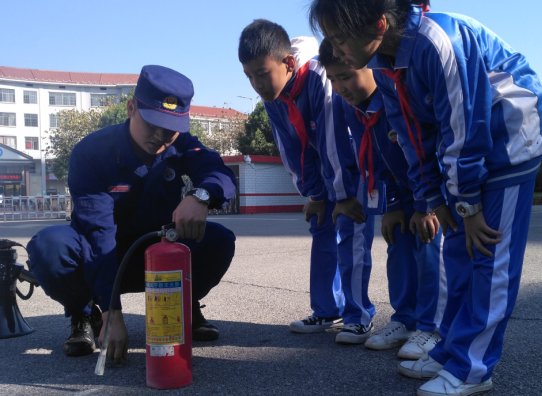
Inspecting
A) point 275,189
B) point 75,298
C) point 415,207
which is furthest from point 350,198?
point 275,189

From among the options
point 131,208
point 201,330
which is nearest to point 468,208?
point 201,330

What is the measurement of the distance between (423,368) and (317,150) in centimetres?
141

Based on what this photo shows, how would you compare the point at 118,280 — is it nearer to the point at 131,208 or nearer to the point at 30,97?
the point at 131,208

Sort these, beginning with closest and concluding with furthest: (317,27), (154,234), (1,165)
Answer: (317,27)
(154,234)
(1,165)

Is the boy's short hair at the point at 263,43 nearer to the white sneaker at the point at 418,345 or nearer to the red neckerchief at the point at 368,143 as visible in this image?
the red neckerchief at the point at 368,143

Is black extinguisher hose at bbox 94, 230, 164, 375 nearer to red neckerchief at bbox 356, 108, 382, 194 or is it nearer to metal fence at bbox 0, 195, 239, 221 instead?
red neckerchief at bbox 356, 108, 382, 194

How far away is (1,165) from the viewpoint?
59875mm

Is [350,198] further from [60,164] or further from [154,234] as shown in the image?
[60,164]

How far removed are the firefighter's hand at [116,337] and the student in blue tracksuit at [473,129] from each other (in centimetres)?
130

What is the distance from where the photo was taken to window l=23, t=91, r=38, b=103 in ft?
227

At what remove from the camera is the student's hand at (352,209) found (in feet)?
10.7

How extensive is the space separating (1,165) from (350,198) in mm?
62637

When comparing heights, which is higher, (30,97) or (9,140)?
(30,97)

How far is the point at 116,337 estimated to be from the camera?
2.71 meters
